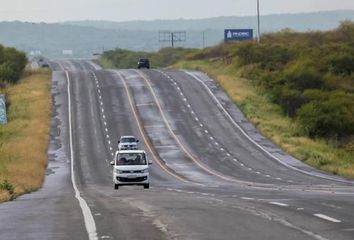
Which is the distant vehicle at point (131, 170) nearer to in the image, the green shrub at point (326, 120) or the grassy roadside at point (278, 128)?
the grassy roadside at point (278, 128)

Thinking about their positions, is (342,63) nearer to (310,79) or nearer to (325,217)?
(310,79)

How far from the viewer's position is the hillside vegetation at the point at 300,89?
60772 millimetres

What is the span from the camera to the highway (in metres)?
15.4

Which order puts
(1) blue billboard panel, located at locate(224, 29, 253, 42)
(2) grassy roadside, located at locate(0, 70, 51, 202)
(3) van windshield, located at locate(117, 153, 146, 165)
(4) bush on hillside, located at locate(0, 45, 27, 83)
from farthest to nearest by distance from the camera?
1. (1) blue billboard panel, located at locate(224, 29, 253, 42)
2. (4) bush on hillside, located at locate(0, 45, 27, 83)
3. (2) grassy roadside, located at locate(0, 70, 51, 202)
4. (3) van windshield, located at locate(117, 153, 146, 165)

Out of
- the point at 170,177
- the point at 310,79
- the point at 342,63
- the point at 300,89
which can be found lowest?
the point at 170,177

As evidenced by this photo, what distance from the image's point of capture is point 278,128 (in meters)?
66.9

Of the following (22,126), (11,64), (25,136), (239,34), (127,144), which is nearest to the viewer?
(127,144)

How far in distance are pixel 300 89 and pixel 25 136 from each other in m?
34.8

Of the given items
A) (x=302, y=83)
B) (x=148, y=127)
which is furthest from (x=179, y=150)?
(x=302, y=83)

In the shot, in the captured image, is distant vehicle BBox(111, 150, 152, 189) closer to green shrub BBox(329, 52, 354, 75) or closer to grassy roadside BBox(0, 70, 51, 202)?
grassy roadside BBox(0, 70, 51, 202)

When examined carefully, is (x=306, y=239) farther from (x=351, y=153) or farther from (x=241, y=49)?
(x=241, y=49)

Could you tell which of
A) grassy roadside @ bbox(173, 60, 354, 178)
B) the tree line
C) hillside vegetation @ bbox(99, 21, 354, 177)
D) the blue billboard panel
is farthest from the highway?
the blue billboard panel

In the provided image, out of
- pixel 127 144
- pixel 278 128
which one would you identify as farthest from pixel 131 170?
pixel 278 128

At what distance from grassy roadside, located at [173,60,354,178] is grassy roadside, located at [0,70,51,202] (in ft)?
59.2
